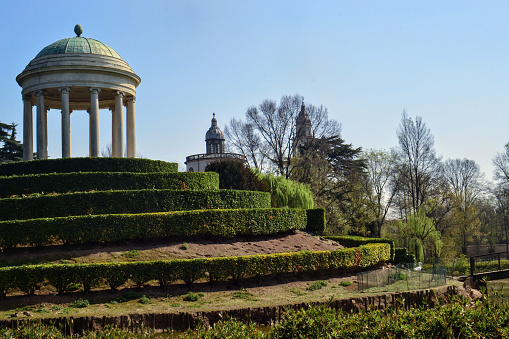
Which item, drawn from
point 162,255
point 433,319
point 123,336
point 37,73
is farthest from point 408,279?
point 37,73

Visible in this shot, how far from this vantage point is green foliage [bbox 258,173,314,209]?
1588 inches

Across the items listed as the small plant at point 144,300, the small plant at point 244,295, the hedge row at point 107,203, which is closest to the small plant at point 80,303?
the small plant at point 144,300

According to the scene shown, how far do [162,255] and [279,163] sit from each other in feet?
104

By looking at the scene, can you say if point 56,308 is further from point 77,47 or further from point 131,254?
point 77,47

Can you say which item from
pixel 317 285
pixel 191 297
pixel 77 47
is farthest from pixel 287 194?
pixel 191 297

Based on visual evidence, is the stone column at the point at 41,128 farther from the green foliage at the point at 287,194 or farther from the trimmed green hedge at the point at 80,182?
the green foliage at the point at 287,194

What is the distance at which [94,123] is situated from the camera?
35.8m

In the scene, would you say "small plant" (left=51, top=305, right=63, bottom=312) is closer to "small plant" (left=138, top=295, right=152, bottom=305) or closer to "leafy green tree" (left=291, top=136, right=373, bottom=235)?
"small plant" (left=138, top=295, right=152, bottom=305)

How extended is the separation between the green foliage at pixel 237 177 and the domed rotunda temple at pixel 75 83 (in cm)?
900

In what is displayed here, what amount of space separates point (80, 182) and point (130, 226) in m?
6.20

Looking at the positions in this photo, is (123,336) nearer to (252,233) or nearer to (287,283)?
(287,283)

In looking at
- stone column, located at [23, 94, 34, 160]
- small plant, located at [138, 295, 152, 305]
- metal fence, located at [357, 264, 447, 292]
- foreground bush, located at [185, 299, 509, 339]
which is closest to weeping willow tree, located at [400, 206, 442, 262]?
metal fence, located at [357, 264, 447, 292]

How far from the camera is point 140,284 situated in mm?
21469

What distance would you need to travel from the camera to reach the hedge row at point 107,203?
25.9 m
